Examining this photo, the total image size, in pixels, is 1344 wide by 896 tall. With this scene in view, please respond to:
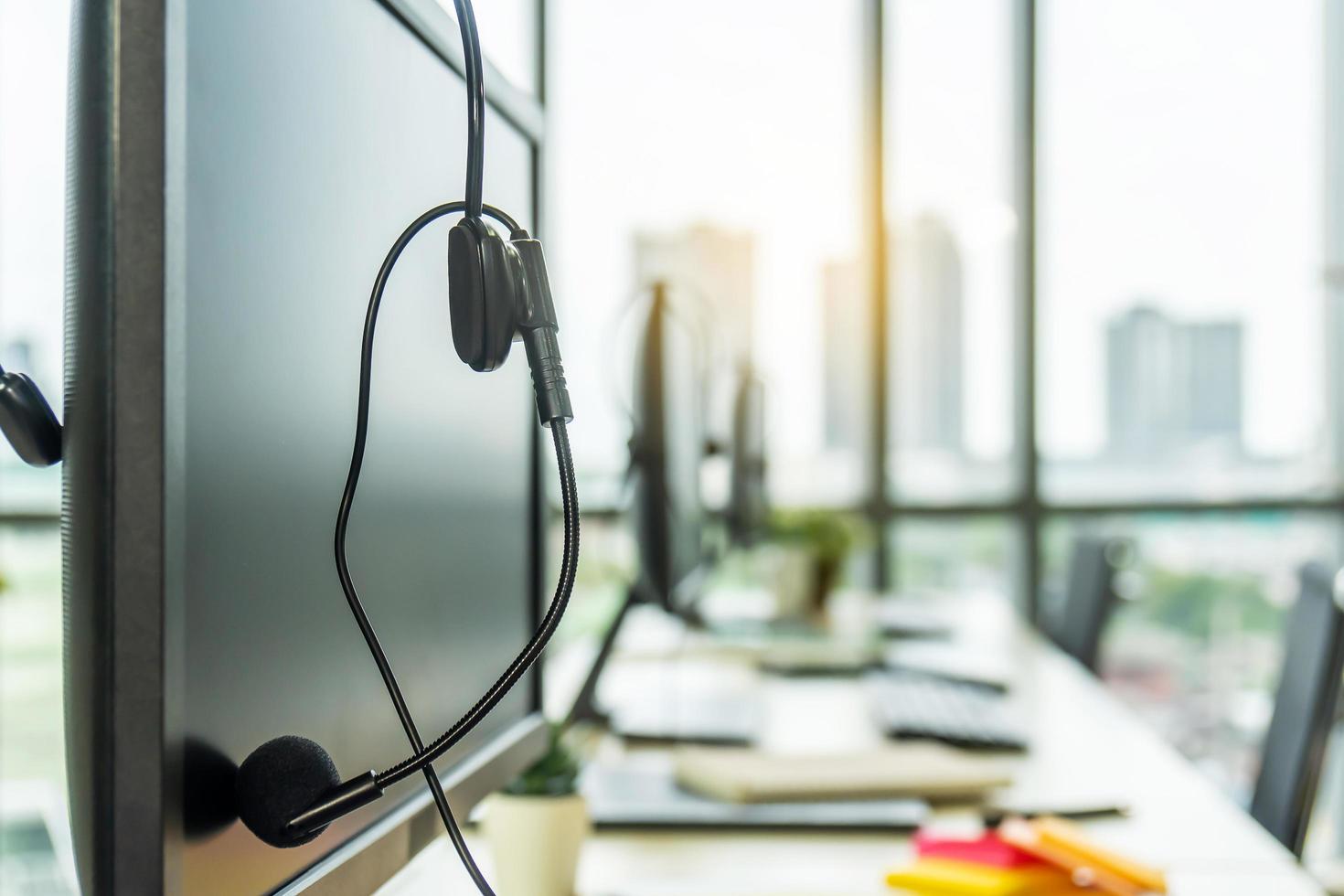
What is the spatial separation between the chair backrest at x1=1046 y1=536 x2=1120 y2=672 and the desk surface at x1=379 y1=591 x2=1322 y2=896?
65cm

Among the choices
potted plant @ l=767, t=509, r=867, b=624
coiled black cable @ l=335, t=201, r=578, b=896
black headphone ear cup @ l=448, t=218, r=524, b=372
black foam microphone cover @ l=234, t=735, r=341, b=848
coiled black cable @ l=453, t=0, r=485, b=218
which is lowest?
potted plant @ l=767, t=509, r=867, b=624

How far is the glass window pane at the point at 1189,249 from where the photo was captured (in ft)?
10.6

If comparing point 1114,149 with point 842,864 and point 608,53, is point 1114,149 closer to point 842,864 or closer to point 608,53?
point 608,53

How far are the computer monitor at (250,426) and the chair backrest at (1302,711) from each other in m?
0.96

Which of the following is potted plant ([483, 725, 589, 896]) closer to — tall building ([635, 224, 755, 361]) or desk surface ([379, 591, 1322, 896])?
desk surface ([379, 591, 1322, 896])

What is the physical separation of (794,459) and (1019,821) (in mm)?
2315

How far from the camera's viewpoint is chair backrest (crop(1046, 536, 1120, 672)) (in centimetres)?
219

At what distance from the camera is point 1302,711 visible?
4.11ft

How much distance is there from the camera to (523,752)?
0.77 m

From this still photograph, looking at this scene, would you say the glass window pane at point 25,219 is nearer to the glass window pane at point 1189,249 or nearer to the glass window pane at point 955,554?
the glass window pane at point 955,554

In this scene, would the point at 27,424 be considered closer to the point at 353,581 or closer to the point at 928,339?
the point at 353,581

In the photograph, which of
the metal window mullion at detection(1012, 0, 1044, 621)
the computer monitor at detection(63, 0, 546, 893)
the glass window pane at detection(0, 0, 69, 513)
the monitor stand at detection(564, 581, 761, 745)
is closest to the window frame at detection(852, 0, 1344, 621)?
the metal window mullion at detection(1012, 0, 1044, 621)

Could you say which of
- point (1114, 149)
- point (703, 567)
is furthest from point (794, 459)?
point (703, 567)

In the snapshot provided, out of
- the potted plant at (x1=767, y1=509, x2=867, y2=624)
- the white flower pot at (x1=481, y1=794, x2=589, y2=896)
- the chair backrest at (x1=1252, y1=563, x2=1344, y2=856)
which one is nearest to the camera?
the white flower pot at (x1=481, y1=794, x2=589, y2=896)
